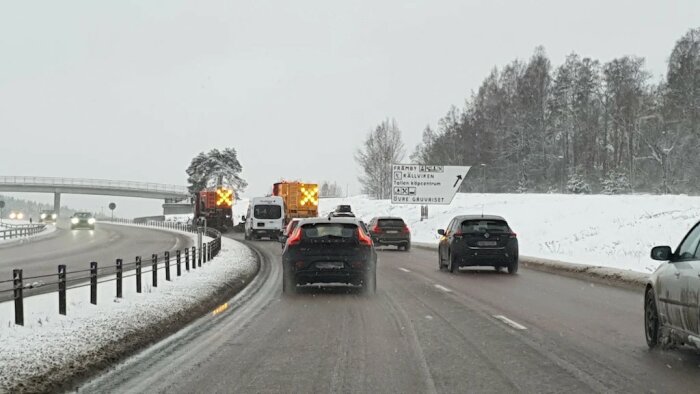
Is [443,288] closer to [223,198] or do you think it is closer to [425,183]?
[425,183]

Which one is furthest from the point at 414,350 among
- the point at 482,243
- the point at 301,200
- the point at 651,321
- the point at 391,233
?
the point at 301,200

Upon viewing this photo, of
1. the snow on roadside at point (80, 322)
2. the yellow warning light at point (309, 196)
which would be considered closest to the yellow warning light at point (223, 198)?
the yellow warning light at point (309, 196)

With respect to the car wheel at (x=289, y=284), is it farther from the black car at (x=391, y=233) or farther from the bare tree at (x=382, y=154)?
the bare tree at (x=382, y=154)

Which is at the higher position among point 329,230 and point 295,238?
point 329,230

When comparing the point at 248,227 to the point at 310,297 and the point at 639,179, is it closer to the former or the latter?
the point at 310,297

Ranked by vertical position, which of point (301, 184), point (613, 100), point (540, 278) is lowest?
point (540, 278)

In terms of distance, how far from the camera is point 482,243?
21469 mm

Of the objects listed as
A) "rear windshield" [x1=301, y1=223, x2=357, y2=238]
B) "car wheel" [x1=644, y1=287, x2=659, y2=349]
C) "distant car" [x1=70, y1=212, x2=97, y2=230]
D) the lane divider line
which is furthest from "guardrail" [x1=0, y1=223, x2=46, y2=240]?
"car wheel" [x1=644, y1=287, x2=659, y2=349]

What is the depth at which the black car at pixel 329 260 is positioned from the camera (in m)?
15.6

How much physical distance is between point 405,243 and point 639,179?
47969 mm

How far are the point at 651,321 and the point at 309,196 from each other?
138 feet

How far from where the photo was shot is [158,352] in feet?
28.3

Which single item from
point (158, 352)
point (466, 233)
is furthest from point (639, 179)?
point (158, 352)

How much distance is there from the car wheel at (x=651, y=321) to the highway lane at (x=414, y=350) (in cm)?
17
